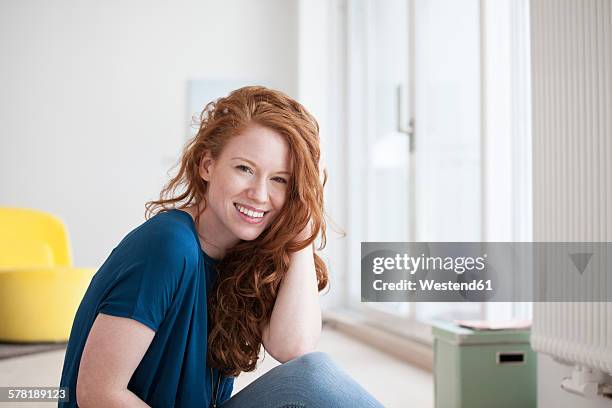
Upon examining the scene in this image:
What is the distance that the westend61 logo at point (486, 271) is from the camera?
5.69 feet

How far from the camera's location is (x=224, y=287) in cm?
136

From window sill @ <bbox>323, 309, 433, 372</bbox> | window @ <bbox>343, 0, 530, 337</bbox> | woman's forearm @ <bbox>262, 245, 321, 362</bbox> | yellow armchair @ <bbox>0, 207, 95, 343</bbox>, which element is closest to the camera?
woman's forearm @ <bbox>262, 245, 321, 362</bbox>

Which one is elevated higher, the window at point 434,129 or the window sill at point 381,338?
the window at point 434,129

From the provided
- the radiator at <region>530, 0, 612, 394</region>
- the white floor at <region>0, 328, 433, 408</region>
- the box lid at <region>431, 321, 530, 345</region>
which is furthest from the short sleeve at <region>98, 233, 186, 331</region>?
the white floor at <region>0, 328, 433, 408</region>

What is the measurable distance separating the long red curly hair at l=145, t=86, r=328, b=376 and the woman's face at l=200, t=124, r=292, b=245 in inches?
0.8

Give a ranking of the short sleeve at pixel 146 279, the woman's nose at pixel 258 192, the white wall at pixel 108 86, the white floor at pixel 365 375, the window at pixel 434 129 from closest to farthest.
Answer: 1. the short sleeve at pixel 146 279
2. the woman's nose at pixel 258 192
3. the white floor at pixel 365 375
4. the window at pixel 434 129
5. the white wall at pixel 108 86

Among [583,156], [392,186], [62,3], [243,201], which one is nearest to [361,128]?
[392,186]

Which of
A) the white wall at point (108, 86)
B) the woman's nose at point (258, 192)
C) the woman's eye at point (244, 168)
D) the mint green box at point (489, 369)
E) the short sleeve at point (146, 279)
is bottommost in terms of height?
the mint green box at point (489, 369)

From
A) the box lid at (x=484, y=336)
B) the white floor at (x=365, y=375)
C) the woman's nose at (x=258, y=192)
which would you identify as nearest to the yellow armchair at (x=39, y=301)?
the white floor at (x=365, y=375)

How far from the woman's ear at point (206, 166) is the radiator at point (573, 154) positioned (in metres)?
0.95

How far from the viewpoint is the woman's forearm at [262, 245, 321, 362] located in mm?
1387

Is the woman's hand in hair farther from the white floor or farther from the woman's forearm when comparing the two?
the white floor

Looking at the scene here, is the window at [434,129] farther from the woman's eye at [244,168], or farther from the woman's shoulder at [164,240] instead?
the woman's shoulder at [164,240]

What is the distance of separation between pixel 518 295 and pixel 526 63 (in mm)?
880
